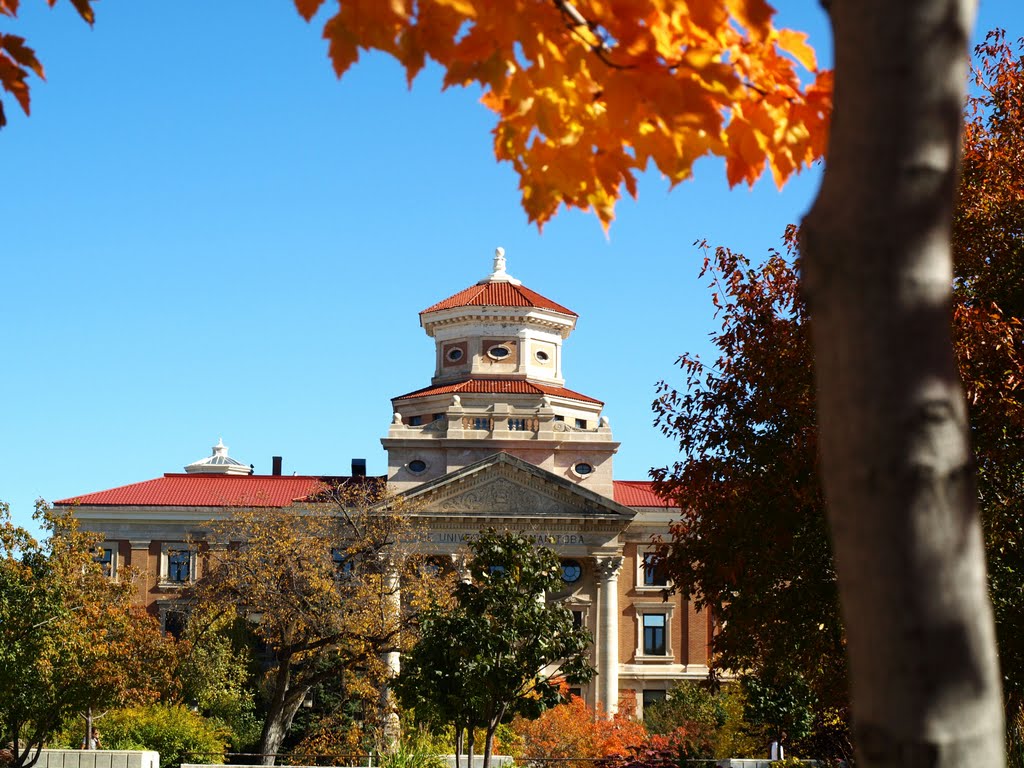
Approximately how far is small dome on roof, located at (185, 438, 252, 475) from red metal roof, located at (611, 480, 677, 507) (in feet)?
85.4

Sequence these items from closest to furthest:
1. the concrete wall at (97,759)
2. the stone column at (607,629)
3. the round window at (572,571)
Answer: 1. the concrete wall at (97,759)
2. the stone column at (607,629)
3. the round window at (572,571)

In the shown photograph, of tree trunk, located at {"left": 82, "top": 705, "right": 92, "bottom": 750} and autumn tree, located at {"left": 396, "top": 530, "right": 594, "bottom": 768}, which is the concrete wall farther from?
tree trunk, located at {"left": 82, "top": 705, "right": 92, "bottom": 750}

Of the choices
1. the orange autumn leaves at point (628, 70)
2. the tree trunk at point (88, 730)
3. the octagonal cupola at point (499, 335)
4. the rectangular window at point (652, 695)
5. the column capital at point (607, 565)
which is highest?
the octagonal cupola at point (499, 335)

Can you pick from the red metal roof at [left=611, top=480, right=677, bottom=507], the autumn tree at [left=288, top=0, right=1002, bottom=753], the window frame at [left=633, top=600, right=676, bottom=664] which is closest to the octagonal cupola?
the red metal roof at [left=611, top=480, right=677, bottom=507]

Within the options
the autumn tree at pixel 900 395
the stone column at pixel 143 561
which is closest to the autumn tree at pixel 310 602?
the stone column at pixel 143 561

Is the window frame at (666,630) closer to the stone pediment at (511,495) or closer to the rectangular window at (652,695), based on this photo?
the rectangular window at (652,695)

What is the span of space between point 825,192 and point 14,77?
461cm

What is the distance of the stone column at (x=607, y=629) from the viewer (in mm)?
59906

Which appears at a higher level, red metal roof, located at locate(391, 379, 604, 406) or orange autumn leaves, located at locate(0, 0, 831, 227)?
red metal roof, located at locate(391, 379, 604, 406)

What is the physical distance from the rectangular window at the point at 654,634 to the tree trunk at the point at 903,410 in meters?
62.3

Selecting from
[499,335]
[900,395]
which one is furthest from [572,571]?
[900,395]

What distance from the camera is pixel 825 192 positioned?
282cm

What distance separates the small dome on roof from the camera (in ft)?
270

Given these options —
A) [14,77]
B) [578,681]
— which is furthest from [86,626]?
[14,77]
